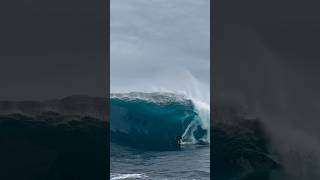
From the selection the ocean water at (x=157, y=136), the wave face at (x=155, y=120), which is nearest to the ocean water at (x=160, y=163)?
the ocean water at (x=157, y=136)

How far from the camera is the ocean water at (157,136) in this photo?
11759 mm

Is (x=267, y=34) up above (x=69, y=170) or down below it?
above

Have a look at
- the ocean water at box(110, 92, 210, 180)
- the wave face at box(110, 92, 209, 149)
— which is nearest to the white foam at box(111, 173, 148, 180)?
the ocean water at box(110, 92, 210, 180)

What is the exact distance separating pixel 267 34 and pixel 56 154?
3923 mm

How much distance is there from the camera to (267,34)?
7141mm

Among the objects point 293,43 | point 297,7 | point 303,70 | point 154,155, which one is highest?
point 297,7

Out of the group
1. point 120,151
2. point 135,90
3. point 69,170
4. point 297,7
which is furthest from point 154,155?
point 297,7

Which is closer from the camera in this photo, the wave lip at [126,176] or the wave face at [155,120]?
the wave lip at [126,176]

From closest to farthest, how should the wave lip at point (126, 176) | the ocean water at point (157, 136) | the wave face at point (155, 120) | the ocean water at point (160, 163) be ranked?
the wave lip at point (126, 176)
the ocean water at point (160, 163)
the ocean water at point (157, 136)
the wave face at point (155, 120)

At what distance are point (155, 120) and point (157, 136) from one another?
46cm

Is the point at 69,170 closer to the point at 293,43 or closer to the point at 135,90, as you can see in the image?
the point at 293,43

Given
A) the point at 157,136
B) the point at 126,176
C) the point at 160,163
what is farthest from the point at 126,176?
the point at 157,136

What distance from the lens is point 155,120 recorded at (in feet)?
40.8

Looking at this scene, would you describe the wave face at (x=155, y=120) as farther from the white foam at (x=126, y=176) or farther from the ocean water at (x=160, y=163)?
the white foam at (x=126, y=176)
